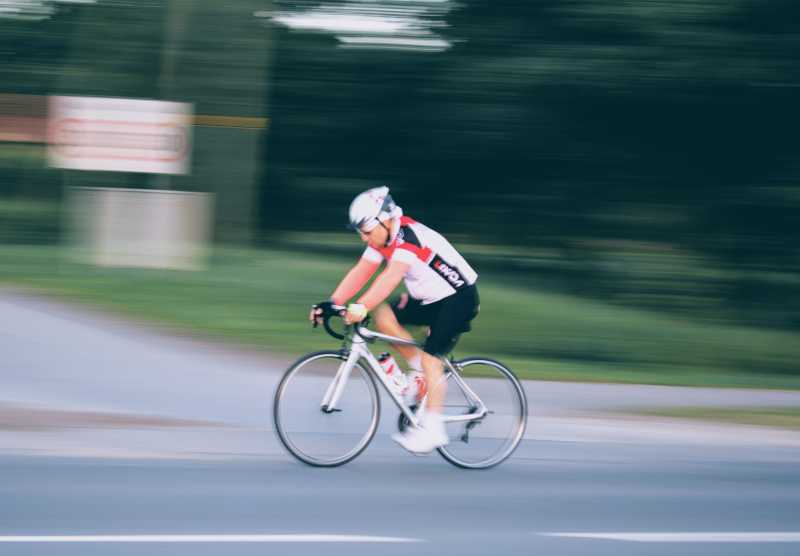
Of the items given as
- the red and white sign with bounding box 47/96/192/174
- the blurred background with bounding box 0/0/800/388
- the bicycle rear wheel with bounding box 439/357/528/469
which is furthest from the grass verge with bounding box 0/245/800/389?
the bicycle rear wheel with bounding box 439/357/528/469

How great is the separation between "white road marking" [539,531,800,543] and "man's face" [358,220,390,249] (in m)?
1.97

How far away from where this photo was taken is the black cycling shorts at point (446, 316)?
6.39 metres

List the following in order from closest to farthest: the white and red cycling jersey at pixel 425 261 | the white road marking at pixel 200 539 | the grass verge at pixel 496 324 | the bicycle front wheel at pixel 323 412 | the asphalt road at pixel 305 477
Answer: the white road marking at pixel 200 539 → the asphalt road at pixel 305 477 → the white and red cycling jersey at pixel 425 261 → the bicycle front wheel at pixel 323 412 → the grass verge at pixel 496 324

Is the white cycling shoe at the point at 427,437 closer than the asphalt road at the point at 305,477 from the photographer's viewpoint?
No

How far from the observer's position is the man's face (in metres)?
6.16

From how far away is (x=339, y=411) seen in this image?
6.42 meters

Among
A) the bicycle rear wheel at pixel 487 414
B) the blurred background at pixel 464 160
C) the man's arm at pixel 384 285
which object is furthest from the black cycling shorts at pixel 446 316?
the blurred background at pixel 464 160

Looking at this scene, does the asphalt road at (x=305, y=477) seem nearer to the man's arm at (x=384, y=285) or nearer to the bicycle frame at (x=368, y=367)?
the bicycle frame at (x=368, y=367)

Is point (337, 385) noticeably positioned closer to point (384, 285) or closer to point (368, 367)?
point (368, 367)

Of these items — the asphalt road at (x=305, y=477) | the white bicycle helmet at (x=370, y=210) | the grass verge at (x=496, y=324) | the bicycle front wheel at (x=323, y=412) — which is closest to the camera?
the asphalt road at (x=305, y=477)

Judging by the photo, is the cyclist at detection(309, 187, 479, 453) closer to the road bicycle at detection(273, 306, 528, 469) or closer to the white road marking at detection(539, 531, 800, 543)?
the road bicycle at detection(273, 306, 528, 469)

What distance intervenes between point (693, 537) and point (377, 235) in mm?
2434

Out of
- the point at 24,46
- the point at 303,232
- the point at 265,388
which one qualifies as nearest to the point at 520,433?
the point at 265,388

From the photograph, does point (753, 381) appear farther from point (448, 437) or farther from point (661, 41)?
point (448, 437)
